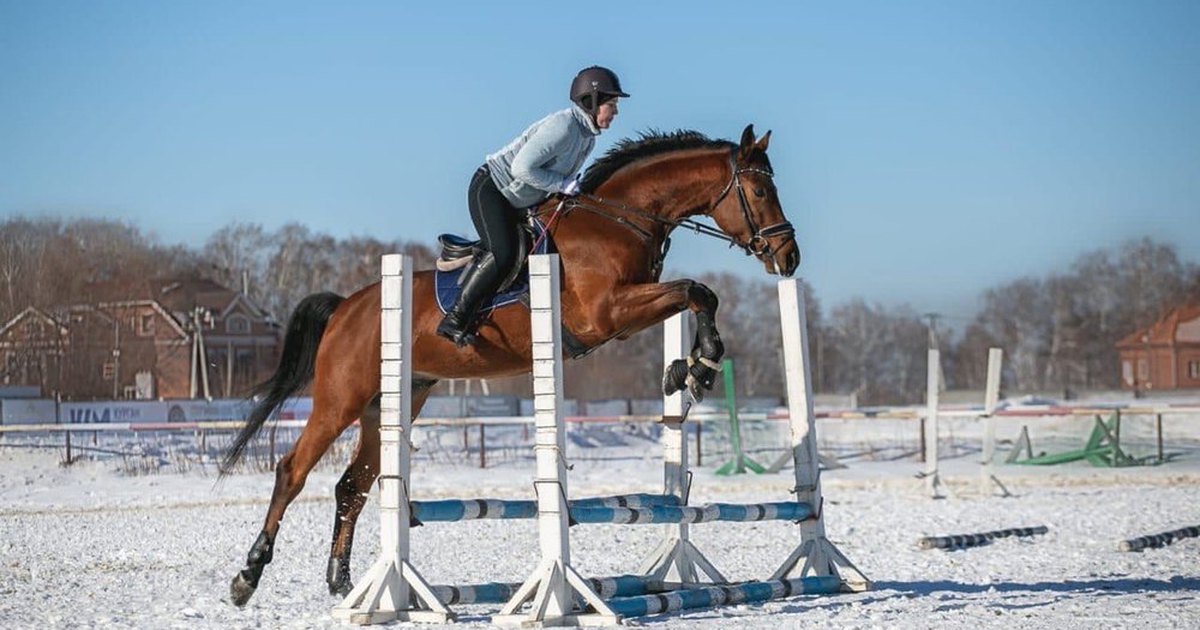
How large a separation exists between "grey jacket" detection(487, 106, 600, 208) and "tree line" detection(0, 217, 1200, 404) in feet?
94.7

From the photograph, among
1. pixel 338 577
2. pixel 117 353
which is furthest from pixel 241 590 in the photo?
pixel 117 353

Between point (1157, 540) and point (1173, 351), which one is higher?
point (1173, 351)

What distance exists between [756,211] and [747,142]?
420mm

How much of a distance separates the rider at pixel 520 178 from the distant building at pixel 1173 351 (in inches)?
3053

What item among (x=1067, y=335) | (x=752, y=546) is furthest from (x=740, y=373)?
(x=752, y=546)

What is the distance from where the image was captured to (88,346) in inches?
1658

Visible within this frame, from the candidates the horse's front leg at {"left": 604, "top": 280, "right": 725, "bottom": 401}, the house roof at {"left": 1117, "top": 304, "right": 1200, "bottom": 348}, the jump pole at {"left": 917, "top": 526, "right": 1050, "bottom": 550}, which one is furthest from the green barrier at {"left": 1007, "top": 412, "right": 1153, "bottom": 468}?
the house roof at {"left": 1117, "top": 304, "right": 1200, "bottom": 348}

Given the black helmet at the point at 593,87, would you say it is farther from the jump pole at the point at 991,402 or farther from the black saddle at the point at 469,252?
the jump pole at the point at 991,402

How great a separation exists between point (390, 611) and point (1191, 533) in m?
8.06

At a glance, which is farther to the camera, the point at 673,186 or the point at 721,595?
the point at 673,186

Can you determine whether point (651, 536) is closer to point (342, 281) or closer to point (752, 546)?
point (752, 546)

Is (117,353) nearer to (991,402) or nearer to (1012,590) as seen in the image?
(991,402)

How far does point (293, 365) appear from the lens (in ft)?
31.1

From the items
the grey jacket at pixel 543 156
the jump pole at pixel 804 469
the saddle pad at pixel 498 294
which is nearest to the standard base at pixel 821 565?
the jump pole at pixel 804 469
